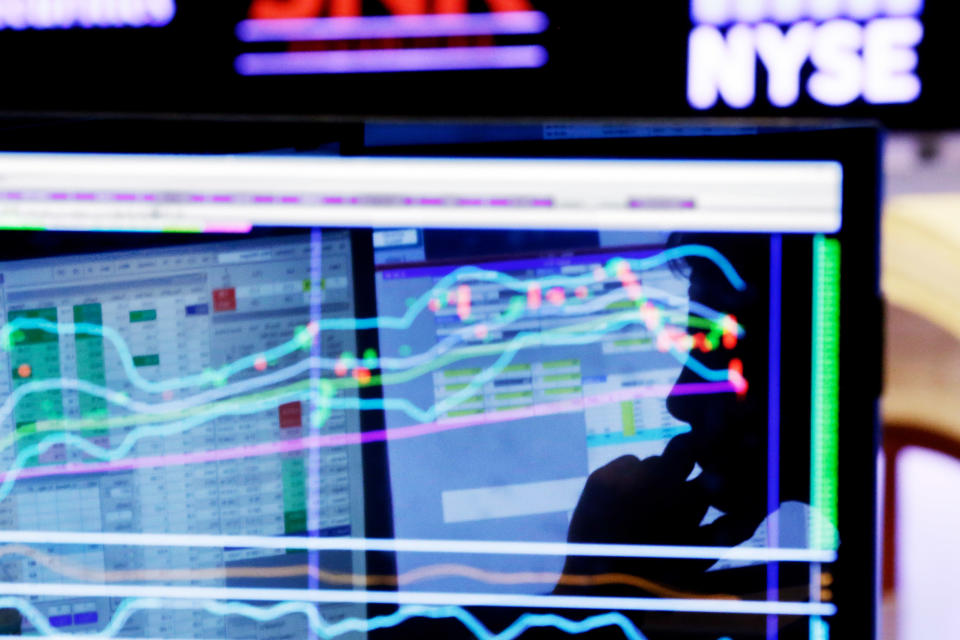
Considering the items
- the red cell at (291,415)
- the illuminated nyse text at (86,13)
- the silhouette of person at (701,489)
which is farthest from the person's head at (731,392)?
the illuminated nyse text at (86,13)

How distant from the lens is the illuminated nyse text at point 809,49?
680 millimetres

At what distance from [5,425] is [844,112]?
90 cm

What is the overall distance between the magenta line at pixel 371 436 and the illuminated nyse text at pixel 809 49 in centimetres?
30

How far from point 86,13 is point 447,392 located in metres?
0.49

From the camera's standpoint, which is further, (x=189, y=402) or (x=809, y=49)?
(x=189, y=402)

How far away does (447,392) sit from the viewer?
0.84 m

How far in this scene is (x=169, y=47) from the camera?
0.74 metres

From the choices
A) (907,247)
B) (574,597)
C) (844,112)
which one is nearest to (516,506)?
(574,597)

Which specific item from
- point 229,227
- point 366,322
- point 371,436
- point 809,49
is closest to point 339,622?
point 371,436

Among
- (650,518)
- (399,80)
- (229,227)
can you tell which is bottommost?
(650,518)

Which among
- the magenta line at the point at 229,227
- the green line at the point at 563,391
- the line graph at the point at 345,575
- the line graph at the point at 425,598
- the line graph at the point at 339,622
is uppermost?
the magenta line at the point at 229,227

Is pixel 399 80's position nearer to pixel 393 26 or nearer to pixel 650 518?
pixel 393 26

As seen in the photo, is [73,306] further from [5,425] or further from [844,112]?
[844,112]

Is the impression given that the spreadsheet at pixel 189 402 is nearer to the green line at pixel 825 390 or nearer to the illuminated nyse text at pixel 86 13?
the illuminated nyse text at pixel 86 13
